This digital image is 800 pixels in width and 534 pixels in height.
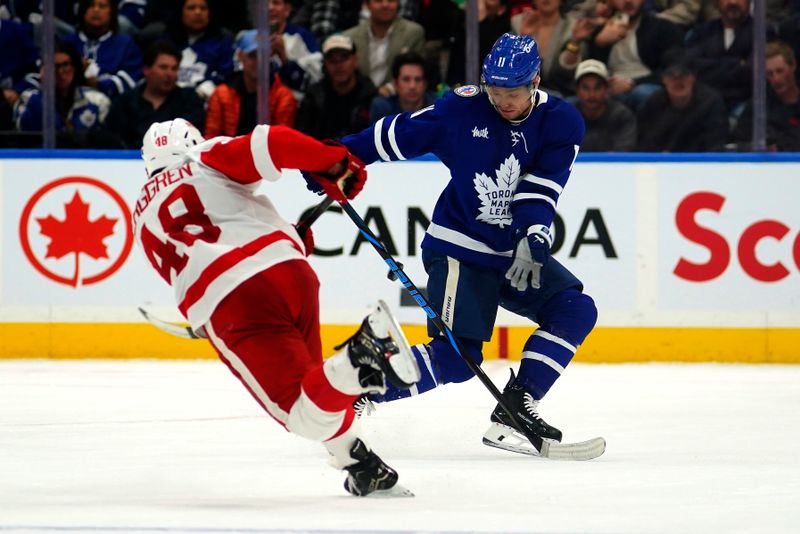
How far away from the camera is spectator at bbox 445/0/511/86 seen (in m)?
6.29

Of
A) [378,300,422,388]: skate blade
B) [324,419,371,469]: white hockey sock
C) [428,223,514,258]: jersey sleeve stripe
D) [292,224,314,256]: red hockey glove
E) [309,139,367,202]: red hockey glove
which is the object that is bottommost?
[324,419,371,469]: white hockey sock

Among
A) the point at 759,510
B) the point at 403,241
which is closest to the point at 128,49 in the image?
the point at 403,241

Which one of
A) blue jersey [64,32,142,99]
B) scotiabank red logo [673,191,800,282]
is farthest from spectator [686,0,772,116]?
blue jersey [64,32,142,99]

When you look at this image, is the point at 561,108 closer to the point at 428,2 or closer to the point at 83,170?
the point at 428,2

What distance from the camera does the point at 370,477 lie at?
3.24m

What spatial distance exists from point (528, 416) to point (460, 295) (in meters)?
0.38

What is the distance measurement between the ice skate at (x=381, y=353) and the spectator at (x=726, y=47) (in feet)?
11.6

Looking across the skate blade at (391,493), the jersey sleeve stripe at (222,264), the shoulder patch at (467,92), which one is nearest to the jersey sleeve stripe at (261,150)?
the jersey sleeve stripe at (222,264)

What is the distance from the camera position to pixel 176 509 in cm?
305

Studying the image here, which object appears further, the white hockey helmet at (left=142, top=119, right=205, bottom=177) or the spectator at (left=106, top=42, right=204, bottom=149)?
the spectator at (left=106, top=42, right=204, bottom=149)

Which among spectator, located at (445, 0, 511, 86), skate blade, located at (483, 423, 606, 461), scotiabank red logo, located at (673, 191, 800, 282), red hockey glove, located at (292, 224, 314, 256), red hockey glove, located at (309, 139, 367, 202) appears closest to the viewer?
red hockey glove, located at (309, 139, 367, 202)

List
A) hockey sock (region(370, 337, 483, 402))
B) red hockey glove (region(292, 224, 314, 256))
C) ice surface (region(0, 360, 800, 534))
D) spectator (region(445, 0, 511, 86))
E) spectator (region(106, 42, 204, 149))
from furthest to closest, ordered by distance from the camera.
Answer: spectator (region(106, 42, 204, 149)) → spectator (region(445, 0, 511, 86)) → hockey sock (region(370, 337, 483, 402)) → red hockey glove (region(292, 224, 314, 256)) → ice surface (region(0, 360, 800, 534))

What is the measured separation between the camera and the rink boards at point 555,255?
620 centimetres

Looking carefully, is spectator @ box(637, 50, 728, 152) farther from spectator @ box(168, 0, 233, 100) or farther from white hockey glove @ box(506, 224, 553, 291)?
white hockey glove @ box(506, 224, 553, 291)
